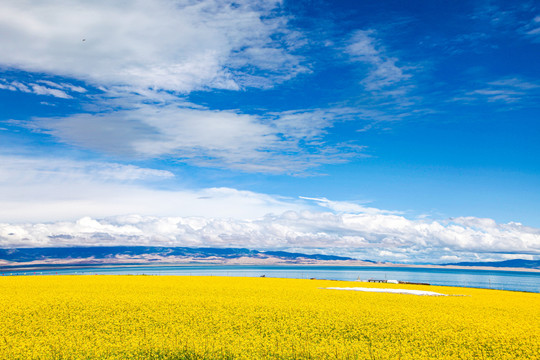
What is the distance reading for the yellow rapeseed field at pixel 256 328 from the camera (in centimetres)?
1912

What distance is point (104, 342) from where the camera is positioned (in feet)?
66.7

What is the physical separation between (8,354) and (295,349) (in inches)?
523

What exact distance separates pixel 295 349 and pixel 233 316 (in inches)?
338

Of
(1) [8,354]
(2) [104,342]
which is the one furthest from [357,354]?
(1) [8,354]

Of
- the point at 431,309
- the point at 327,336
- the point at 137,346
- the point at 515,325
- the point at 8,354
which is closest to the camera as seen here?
the point at 8,354

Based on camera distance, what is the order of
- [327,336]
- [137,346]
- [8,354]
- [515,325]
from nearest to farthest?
1. [8,354]
2. [137,346]
3. [327,336]
4. [515,325]

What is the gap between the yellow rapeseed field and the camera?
62.7 feet

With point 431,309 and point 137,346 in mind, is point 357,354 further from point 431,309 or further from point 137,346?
point 431,309

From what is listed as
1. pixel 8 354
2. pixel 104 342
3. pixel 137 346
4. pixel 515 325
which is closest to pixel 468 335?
pixel 515 325

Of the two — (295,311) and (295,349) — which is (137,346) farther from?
(295,311)

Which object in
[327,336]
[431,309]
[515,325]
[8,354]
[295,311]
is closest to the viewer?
[8,354]

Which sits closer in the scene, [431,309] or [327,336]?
→ [327,336]

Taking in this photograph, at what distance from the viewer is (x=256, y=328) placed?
23953 millimetres

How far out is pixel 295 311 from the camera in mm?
29703
